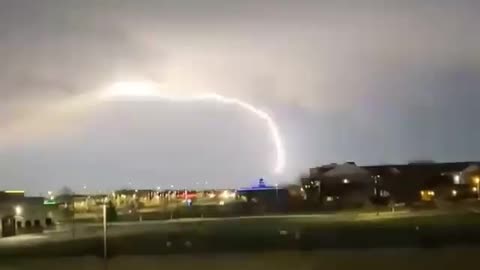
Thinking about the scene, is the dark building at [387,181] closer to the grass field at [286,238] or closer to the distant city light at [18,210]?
the distant city light at [18,210]

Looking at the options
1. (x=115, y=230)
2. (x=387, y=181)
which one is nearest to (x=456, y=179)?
(x=387, y=181)

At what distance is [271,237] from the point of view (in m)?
46.4

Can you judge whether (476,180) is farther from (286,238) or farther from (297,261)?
(297,261)

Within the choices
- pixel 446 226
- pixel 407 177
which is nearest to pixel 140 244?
pixel 446 226

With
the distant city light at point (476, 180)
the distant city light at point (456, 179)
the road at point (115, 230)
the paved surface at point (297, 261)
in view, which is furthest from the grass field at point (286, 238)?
the distant city light at point (456, 179)

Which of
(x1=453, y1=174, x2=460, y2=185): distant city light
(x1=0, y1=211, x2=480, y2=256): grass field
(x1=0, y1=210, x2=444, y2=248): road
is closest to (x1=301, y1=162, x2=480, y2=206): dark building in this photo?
(x1=453, y1=174, x2=460, y2=185): distant city light

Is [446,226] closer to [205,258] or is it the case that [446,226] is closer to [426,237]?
[426,237]

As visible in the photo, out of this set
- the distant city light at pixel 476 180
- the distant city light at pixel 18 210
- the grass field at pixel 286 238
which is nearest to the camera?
the grass field at pixel 286 238

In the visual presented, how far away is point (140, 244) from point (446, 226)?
17692 millimetres

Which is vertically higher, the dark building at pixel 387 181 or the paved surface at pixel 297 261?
the dark building at pixel 387 181

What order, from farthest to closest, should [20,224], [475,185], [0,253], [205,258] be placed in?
[475,185] → [20,224] → [0,253] → [205,258]

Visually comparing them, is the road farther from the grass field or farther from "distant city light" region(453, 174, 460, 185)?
"distant city light" region(453, 174, 460, 185)

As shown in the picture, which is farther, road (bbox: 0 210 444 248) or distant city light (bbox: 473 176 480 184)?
distant city light (bbox: 473 176 480 184)

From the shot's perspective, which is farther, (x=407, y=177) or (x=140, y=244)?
(x=407, y=177)
